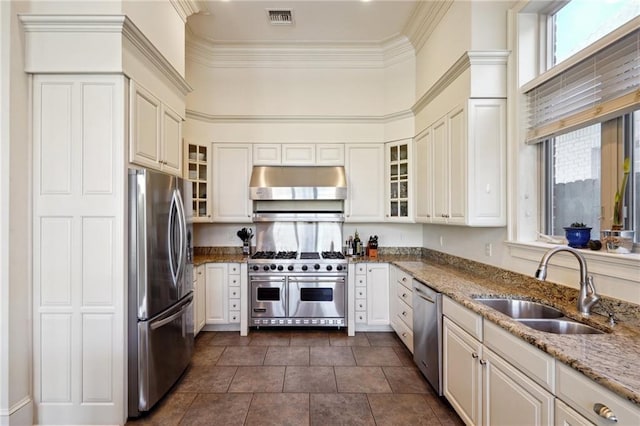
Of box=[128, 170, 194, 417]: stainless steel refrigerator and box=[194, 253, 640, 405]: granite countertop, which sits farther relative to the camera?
box=[128, 170, 194, 417]: stainless steel refrigerator

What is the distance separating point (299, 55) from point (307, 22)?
0.63 m

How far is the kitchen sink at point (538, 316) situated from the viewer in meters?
1.78

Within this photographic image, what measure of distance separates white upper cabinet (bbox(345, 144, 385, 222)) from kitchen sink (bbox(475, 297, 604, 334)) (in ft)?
7.60

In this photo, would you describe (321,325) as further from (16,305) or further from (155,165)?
(16,305)

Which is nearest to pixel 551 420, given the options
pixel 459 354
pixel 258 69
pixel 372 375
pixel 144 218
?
pixel 459 354

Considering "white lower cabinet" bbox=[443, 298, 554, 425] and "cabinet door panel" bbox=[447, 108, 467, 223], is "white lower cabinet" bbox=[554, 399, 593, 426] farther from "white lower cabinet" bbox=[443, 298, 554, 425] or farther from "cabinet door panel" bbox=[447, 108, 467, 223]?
"cabinet door panel" bbox=[447, 108, 467, 223]

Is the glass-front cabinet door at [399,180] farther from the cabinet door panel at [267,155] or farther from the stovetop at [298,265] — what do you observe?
the cabinet door panel at [267,155]

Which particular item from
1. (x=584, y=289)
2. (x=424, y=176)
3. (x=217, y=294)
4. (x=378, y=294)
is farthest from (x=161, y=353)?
(x=424, y=176)

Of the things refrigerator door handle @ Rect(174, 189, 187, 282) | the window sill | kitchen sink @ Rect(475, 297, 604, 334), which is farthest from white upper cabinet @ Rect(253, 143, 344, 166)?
kitchen sink @ Rect(475, 297, 604, 334)

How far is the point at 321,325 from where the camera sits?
160 inches

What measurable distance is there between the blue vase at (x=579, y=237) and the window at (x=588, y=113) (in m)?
0.12

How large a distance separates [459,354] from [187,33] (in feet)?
15.1

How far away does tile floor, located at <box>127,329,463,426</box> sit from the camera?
2441mm

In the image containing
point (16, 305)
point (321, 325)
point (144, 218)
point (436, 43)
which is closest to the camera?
point (16, 305)
